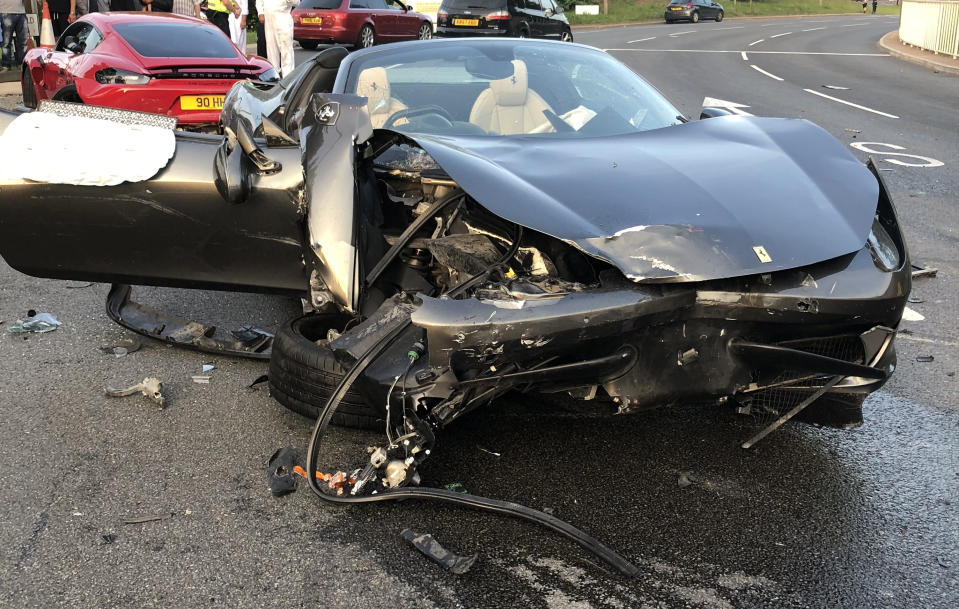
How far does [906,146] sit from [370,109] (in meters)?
8.82

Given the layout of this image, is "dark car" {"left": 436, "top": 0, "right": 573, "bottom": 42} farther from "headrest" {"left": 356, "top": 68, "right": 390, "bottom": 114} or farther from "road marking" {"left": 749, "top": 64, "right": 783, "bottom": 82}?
"headrest" {"left": 356, "top": 68, "right": 390, "bottom": 114}

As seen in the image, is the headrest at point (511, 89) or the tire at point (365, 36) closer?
the headrest at point (511, 89)

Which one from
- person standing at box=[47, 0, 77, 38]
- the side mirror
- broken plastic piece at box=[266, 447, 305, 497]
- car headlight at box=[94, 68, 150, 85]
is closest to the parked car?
person standing at box=[47, 0, 77, 38]

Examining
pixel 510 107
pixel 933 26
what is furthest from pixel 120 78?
pixel 933 26

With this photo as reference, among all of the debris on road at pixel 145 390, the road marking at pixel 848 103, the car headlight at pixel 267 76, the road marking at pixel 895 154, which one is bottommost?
the road marking at pixel 848 103

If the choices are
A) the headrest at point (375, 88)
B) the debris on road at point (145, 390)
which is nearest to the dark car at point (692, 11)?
the headrest at point (375, 88)

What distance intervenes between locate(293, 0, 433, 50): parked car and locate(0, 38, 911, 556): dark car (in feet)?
57.3

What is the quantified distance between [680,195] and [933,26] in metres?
25.4

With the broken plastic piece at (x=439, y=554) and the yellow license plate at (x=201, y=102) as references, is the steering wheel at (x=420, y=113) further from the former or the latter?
the yellow license plate at (x=201, y=102)

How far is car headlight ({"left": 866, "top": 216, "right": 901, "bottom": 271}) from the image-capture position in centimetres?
329

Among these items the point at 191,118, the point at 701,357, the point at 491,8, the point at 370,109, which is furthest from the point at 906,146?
the point at 491,8

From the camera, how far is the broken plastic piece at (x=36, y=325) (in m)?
5.12

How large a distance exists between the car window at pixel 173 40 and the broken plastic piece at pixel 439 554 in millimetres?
8081

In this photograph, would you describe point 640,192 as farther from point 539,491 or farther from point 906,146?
point 906,146
